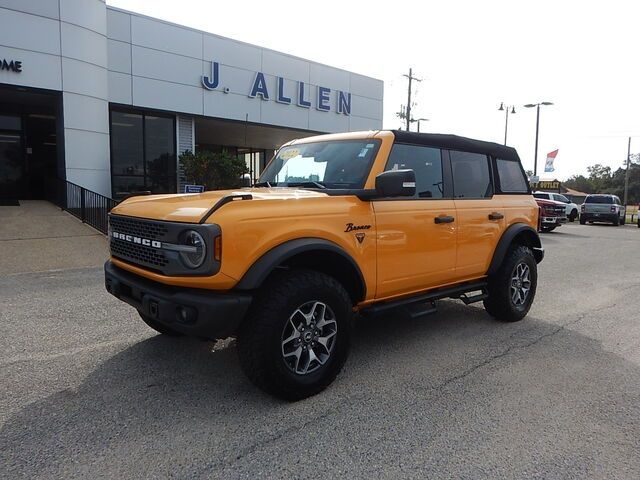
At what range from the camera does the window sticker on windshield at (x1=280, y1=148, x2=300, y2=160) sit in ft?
15.7

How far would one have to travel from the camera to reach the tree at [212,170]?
15.9 m

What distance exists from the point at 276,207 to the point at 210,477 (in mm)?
1684

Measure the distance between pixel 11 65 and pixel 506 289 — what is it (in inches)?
533

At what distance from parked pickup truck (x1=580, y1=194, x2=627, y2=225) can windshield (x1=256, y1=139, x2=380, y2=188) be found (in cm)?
2645

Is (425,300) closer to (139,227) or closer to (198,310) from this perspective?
(198,310)

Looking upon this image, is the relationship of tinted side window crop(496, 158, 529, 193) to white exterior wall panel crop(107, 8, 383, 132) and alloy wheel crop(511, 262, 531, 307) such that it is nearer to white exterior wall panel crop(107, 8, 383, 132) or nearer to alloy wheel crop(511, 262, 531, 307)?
A: alloy wheel crop(511, 262, 531, 307)

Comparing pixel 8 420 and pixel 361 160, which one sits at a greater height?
pixel 361 160

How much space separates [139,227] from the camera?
11.3ft

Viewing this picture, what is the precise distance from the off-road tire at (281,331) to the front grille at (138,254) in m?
0.71

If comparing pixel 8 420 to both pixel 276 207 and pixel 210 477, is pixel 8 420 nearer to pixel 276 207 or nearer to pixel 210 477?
pixel 210 477

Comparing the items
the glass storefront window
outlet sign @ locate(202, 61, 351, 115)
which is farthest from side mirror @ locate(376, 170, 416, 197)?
outlet sign @ locate(202, 61, 351, 115)

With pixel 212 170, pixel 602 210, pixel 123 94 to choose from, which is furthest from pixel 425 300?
pixel 602 210

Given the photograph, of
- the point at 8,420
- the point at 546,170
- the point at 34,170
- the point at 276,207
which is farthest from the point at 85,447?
the point at 546,170

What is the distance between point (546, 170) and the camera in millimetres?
41906
